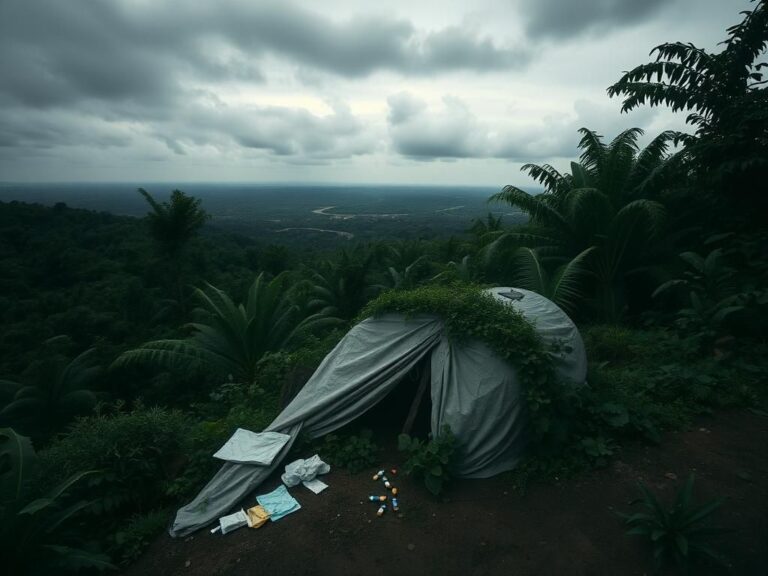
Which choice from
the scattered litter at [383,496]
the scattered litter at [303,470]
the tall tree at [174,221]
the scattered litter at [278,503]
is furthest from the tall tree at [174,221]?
the scattered litter at [383,496]

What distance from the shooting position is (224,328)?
8250 mm

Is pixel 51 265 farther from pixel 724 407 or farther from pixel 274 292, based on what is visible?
pixel 724 407

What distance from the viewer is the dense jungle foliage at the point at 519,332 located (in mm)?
4027

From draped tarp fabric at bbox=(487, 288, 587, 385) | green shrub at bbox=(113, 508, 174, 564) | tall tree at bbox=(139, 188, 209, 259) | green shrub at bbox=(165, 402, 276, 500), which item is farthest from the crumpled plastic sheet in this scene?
tall tree at bbox=(139, 188, 209, 259)

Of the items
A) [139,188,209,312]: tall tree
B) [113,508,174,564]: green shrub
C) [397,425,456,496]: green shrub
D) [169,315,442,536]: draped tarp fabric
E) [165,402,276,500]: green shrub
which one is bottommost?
[113,508,174,564]: green shrub

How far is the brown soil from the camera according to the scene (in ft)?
10.4

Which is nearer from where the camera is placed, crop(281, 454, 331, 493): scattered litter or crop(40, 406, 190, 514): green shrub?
crop(40, 406, 190, 514): green shrub

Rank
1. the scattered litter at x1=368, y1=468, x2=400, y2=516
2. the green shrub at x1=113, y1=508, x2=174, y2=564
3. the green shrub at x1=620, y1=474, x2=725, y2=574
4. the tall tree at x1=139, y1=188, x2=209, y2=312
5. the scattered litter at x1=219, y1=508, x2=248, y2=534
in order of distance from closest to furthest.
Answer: the green shrub at x1=620, y1=474, x2=725, y2=574
the green shrub at x1=113, y1=508, x2=174, y2=564
the scattered litter at x1=219, y1=508, x2=248, y2=534
the scattered litter at x1=368, y1=468, x2=400, y2=516
the tall tree at x1=139, y1=188, x2=209, y2=312

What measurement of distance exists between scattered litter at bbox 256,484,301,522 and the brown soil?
0.08 meters

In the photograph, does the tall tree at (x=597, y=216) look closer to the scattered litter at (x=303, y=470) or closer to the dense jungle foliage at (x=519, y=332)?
the dense jungle foliage at (x=519, y=332)

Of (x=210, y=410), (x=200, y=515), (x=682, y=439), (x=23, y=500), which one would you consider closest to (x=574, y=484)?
(x=682, y=439)

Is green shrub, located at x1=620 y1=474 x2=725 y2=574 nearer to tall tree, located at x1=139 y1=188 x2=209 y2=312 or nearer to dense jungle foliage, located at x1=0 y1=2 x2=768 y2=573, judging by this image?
dense jungle foliage, located at x1=0 y1=2 x2=768 y2=573

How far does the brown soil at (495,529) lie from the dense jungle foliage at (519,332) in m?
0.36

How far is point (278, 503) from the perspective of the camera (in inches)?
158
